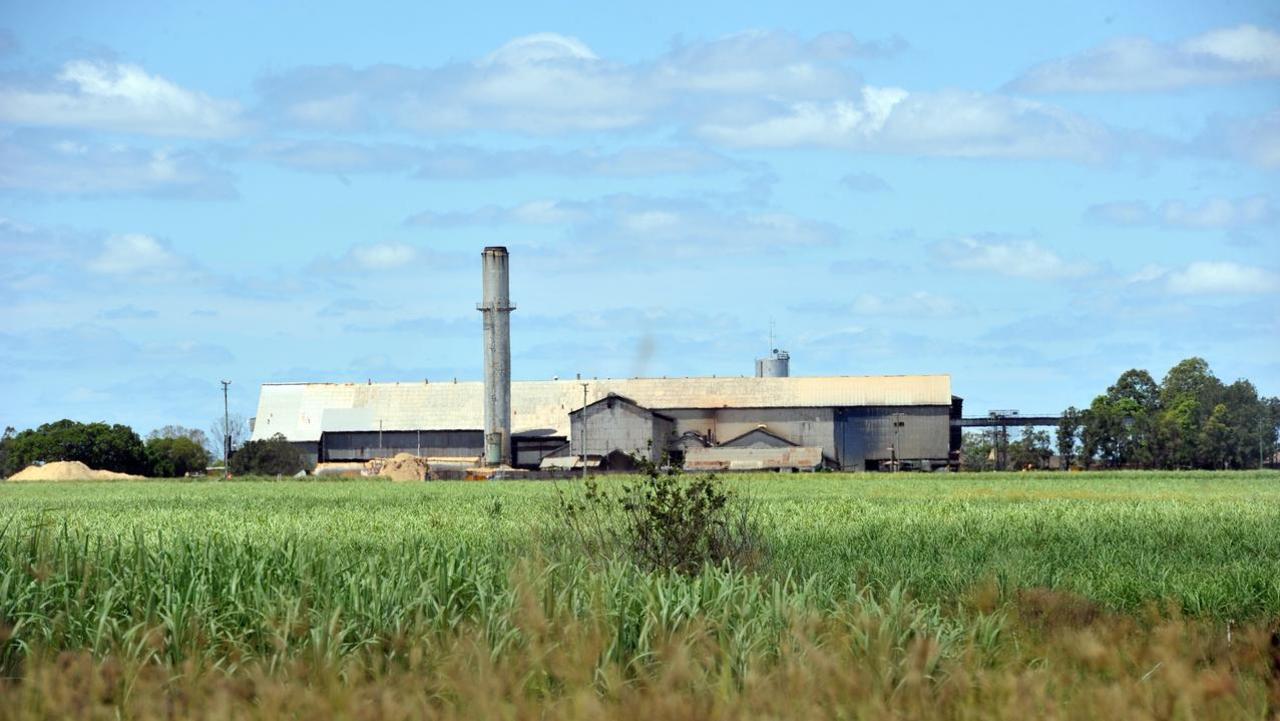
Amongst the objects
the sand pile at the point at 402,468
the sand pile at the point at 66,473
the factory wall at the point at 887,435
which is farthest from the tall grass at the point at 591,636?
the factory wall at the point at 887,435

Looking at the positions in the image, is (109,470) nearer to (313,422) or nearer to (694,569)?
(313,422)

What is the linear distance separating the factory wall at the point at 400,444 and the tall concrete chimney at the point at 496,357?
8510 mm

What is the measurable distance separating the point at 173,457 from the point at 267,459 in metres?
14.2

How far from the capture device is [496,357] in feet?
332

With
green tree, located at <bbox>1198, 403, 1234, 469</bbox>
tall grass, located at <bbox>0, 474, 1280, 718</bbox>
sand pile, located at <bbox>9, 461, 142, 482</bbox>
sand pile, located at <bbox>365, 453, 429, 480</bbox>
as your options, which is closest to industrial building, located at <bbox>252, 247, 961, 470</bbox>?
sand pile, located at <bbox>365, 453, 429, 480</bbox>

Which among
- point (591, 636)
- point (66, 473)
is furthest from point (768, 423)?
point (591, 636)

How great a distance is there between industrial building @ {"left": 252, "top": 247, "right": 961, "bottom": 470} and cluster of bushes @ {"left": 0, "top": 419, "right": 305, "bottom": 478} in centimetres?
472

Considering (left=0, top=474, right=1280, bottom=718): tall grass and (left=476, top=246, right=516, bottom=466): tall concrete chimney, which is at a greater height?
Result: (left=476, top=246, right=516, bottom=466): tall concrete chimney

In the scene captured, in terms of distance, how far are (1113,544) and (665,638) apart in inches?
559

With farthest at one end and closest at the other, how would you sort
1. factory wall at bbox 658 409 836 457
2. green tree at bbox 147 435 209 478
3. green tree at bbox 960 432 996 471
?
green tree at bbox 960 432 996 471
green tree at bbox 147 435 209 478
factory wall at bbox 658 409 836 457

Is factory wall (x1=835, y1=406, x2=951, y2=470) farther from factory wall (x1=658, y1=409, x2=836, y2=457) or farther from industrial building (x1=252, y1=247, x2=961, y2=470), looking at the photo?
factory wall (x1=658, y1=409, x2=836, y2=457)

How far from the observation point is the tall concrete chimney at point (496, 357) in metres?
101

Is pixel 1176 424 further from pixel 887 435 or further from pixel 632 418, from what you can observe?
pixel 632 418

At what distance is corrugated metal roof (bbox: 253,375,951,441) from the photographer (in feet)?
350
